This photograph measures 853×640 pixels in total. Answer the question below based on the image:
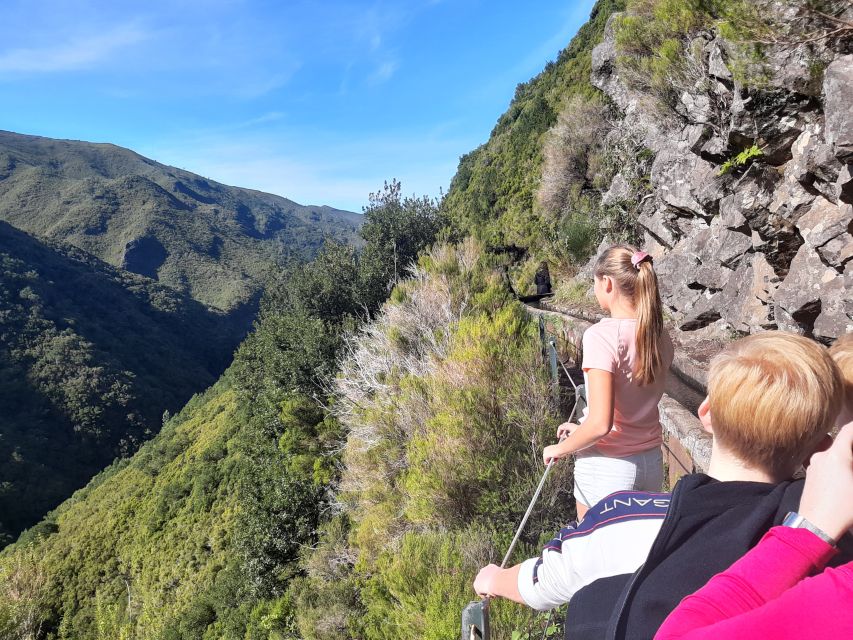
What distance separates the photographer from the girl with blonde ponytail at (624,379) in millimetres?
1811

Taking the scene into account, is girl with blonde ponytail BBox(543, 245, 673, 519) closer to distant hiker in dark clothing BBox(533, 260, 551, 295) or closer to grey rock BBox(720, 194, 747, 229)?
grey rock BBox(720, 194, 747, 229)

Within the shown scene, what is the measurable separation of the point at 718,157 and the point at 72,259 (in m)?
116

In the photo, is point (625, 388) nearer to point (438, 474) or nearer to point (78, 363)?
point (438, 474)

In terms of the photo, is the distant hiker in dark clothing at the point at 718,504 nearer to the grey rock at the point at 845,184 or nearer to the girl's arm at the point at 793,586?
the girl's arm at the point at 793,586

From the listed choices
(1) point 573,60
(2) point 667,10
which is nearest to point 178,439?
(1) point 573,60

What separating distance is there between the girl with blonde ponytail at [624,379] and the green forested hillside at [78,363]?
55.9 metres

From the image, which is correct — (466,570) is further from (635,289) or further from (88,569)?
(88,569)

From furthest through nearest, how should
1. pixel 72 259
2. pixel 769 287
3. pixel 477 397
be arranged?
pixel 72 259 < pixel 769 287 < pixel 477 397

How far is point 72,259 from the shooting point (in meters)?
94.0

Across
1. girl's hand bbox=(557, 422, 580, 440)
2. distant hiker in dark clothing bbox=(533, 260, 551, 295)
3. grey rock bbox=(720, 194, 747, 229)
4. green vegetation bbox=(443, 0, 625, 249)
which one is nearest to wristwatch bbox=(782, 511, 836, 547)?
girl's hand bbox=(557, 422, 580, 440)

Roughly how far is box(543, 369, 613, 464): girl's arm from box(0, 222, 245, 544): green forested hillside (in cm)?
5594

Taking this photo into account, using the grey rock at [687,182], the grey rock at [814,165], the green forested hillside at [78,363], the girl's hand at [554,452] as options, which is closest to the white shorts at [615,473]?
the girl's hand at [554,452]

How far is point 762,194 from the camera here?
18.1 feet

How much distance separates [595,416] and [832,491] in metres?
0.98
